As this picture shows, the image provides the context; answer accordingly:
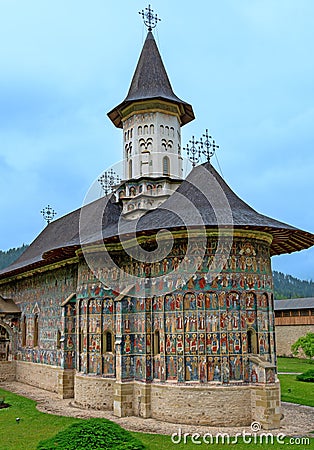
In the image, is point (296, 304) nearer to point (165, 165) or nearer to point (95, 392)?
point (165, 165)

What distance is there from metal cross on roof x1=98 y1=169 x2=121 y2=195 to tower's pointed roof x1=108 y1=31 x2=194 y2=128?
2.43m

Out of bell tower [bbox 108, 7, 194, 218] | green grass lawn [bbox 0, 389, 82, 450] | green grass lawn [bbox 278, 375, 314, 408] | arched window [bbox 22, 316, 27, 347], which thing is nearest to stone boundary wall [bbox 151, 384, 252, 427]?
green grass lawn [bbox 0, 389, 82, 450]

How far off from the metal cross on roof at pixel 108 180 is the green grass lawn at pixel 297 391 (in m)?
Answer: 11.5

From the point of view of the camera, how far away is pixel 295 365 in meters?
30.4

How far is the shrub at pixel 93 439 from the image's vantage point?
9.54 meters

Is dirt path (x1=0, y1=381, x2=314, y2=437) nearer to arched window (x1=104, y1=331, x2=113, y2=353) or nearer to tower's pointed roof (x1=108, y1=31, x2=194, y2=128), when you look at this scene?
arched window (x1=104, y1=331, x2=113, y2=353)

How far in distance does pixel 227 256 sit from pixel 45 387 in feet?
33.0

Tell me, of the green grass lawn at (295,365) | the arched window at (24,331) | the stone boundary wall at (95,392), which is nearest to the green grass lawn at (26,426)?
the stone boundary wall at (95,392)

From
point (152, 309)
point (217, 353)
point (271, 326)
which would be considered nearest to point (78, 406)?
point (152, 309)

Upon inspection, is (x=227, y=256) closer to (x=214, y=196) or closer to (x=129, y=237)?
(x=214, y=196)

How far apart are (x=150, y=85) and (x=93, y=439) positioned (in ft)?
49.7

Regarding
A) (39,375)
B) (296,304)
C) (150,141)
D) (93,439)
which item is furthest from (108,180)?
(296,304)

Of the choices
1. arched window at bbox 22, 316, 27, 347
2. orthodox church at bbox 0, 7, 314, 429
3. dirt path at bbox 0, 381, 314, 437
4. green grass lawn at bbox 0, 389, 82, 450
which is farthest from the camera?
arched window at bbox 22, 316, 27, 347

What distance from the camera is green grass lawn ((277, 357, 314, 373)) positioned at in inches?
1093
